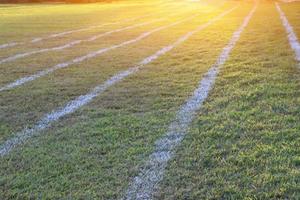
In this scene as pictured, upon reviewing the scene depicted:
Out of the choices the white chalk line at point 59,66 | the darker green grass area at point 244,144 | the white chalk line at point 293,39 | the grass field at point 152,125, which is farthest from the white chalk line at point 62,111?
the white chalk line at point 293,39

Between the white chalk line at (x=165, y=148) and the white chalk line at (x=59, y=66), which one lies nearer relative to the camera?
the white chalk line at (x=165, y=148)

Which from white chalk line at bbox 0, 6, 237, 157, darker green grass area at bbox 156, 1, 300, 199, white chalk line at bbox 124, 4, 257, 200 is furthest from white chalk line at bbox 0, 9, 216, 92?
darker green grass area at bbox 156, 1, 300, 199

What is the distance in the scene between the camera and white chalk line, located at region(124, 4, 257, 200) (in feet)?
12.0

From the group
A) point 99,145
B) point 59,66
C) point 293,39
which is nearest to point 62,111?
point 99,145

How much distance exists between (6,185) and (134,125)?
5.63 ft

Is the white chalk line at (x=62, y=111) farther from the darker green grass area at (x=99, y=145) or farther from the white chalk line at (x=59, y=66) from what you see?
the white chalk line at (x=59, y=66)

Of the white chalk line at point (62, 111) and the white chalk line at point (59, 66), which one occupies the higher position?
the white chalk line at point (62, 111)

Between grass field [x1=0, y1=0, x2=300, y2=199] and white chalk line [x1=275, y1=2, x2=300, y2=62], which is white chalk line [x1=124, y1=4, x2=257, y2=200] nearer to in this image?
grass field [x1=0, y1=0, x2=300, y2=199]

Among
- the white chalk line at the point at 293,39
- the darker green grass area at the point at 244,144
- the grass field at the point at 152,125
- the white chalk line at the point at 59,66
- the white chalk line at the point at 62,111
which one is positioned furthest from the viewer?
the white chalk line at the point at 293,39

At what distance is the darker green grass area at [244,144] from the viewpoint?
358 cm

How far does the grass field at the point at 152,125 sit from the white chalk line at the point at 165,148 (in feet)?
0.04

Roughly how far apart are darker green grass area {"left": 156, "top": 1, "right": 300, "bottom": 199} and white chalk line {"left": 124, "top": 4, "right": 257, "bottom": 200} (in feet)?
0.27

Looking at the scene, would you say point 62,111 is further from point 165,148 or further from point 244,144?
point 244,144

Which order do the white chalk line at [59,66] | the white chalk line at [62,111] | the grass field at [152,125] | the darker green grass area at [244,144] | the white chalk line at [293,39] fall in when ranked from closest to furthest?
the darker green grass area at [244,144] → the grass field at [152,125] → the white chalk line at [62,111] → the white chalk line at [59,66] → the white chalk line at [293,39]
